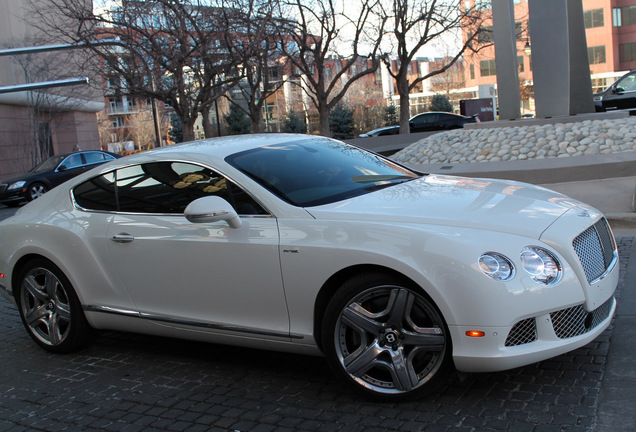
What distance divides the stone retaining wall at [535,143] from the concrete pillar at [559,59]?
1.88 meters

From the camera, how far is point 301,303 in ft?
12.9

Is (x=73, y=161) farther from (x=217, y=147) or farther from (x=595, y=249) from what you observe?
(x=595, y=249)

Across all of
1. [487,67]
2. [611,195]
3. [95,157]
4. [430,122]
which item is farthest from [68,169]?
[487,67]

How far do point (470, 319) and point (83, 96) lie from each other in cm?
3833

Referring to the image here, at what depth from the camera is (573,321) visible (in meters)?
3.54

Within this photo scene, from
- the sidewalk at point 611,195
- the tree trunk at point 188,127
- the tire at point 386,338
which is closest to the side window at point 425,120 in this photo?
the tree trunk at point 188,127

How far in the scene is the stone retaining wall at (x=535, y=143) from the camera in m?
12.8

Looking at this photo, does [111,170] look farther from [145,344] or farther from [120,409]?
[120,409]

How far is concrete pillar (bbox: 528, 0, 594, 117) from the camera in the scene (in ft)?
51.9

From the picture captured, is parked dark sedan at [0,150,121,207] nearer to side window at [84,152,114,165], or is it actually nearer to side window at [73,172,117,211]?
side window at [84,152,114,165]

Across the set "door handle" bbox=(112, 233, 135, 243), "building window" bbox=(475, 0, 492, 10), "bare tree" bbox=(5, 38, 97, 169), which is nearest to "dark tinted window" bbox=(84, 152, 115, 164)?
"bare tree" bbox=(5, 38, 97, 169)

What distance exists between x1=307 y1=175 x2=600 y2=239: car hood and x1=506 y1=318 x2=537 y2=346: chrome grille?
48 centimetres

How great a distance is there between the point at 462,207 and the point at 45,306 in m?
3.46

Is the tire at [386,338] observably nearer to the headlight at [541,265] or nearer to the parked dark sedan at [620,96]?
the headlight at [541,265]
